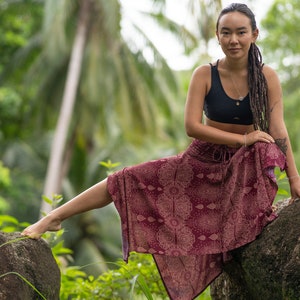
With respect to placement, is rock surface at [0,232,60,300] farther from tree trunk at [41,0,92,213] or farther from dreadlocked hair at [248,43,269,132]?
tree trunk at [41,0,92,213]

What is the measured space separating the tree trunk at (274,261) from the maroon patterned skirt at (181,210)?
7.6 inches

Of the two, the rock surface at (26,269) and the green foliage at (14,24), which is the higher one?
the green foliage at (14,24)

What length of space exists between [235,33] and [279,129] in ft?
1.82

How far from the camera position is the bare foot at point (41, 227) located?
384 cm

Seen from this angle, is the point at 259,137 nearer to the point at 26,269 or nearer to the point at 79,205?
the point at 79,205

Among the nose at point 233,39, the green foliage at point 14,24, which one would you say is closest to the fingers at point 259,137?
the nose at point 233,39

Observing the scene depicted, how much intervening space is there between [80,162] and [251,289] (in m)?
15.3

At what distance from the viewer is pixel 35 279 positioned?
358 cm

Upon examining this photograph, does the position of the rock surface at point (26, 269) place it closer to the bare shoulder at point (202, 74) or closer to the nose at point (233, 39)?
the bare shoulder at point (202, 74)

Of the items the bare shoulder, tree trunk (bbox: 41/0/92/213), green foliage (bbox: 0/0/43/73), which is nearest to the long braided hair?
the bare shoulder

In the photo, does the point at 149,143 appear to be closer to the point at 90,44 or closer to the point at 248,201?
the point at 90,44

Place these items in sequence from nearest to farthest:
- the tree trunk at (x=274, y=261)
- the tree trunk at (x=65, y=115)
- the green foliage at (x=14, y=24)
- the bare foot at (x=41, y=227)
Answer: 1. the tree trunk at (x=274, y=261)
2. the bare foot at (x=41, y=227)
3. the tree trunk at (x=65, y=115)
4. the green foliage at (x=14, y=24)

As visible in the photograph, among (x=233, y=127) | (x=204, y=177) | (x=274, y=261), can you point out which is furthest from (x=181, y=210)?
(x=274, y=261)

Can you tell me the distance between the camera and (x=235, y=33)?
12.5 feet
